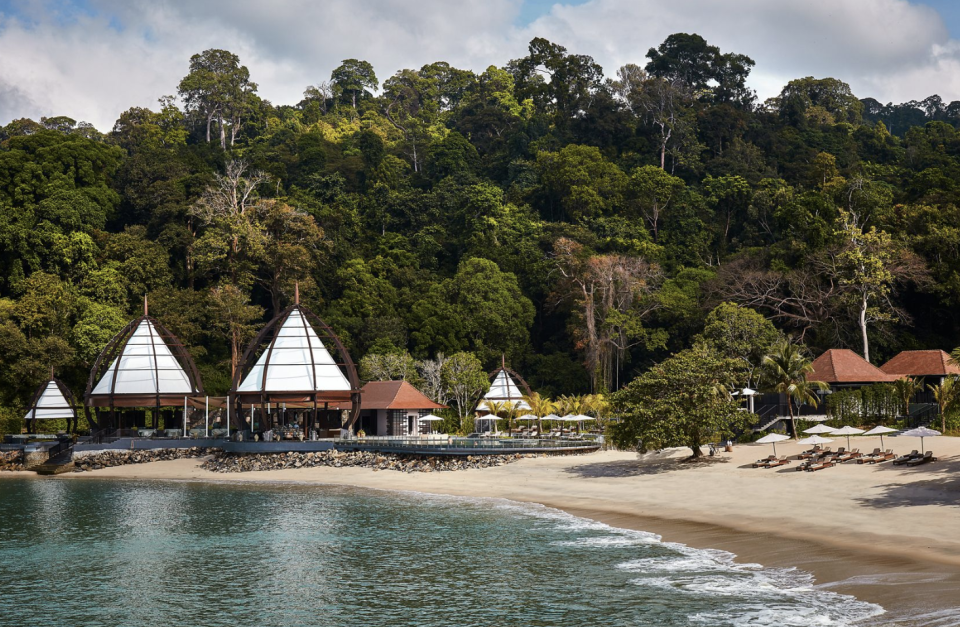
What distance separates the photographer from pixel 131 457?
5909 cm

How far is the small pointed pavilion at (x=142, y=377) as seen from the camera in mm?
62000

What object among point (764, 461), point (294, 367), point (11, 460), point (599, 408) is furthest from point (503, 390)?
point (11, 460)

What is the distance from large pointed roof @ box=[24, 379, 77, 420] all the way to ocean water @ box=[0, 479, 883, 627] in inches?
1191

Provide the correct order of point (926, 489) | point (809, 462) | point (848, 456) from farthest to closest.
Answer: point (848, 456) < point (809, 462) < point (926, 489)


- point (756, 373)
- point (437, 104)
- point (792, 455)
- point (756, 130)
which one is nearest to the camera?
point (792, 455)

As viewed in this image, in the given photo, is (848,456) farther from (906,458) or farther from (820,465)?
(906,458)

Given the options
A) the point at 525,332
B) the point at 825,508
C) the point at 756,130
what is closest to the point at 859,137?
the point at 756,130

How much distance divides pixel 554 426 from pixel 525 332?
708 inches

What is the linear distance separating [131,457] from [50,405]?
12.4m

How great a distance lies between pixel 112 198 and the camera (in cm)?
8900

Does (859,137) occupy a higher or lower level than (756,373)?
higher

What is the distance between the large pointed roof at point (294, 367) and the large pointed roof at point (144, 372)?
9068mm

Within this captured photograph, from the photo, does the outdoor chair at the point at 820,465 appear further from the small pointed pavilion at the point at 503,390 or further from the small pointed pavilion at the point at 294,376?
the small pointed pavilion at the point at 503,390

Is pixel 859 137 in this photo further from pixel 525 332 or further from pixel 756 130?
pixel 525 332
